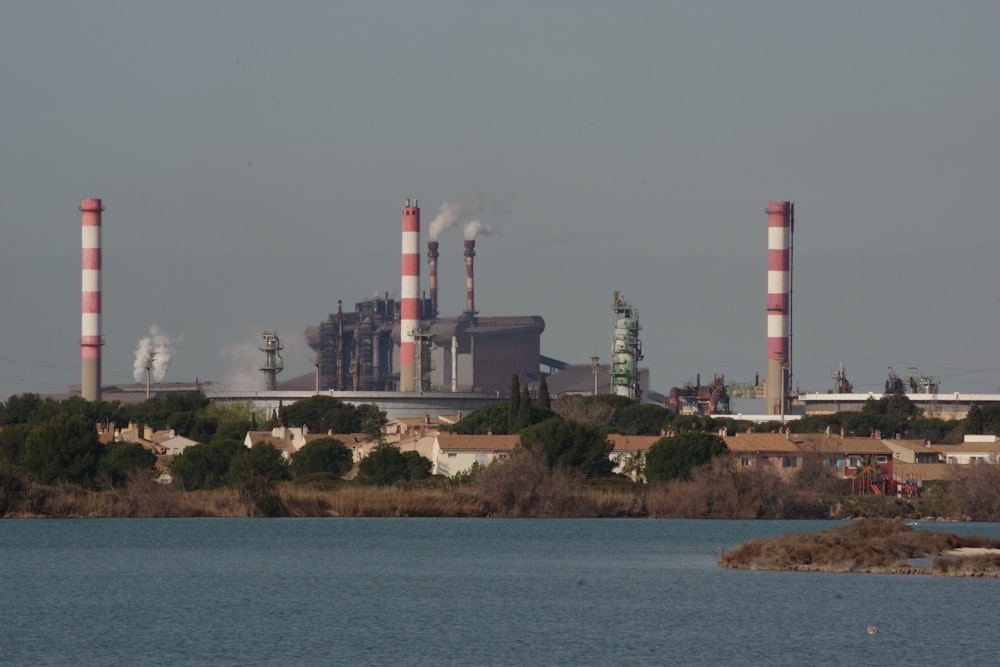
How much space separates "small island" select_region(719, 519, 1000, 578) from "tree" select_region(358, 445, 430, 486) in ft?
142

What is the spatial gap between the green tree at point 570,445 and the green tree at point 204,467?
15032 mm

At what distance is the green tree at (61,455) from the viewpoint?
92.5 m

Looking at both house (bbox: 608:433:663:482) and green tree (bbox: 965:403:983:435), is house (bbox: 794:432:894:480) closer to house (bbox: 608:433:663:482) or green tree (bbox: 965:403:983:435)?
house (bbox: 608:433:663:482)

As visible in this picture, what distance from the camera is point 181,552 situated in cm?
6675

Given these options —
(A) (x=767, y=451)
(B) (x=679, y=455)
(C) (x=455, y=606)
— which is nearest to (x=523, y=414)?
(A) (x=767, y=451)

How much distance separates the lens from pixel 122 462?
95250 millimetres

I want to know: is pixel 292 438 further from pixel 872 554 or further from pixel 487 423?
pixel 872 554

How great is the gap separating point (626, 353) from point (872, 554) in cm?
11831

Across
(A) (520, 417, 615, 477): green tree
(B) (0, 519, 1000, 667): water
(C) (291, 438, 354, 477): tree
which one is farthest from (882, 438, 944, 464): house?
(B) (0, 519, 1000, 667): water

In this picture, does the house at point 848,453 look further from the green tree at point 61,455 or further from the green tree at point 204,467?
the green tree at point 61,455

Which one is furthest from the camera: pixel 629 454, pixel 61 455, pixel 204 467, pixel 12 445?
pixel 629 454

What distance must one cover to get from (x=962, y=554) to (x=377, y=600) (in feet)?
64.2

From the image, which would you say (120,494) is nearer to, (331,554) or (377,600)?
(331,554)

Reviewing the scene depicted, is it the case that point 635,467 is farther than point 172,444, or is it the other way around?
point 172,444
